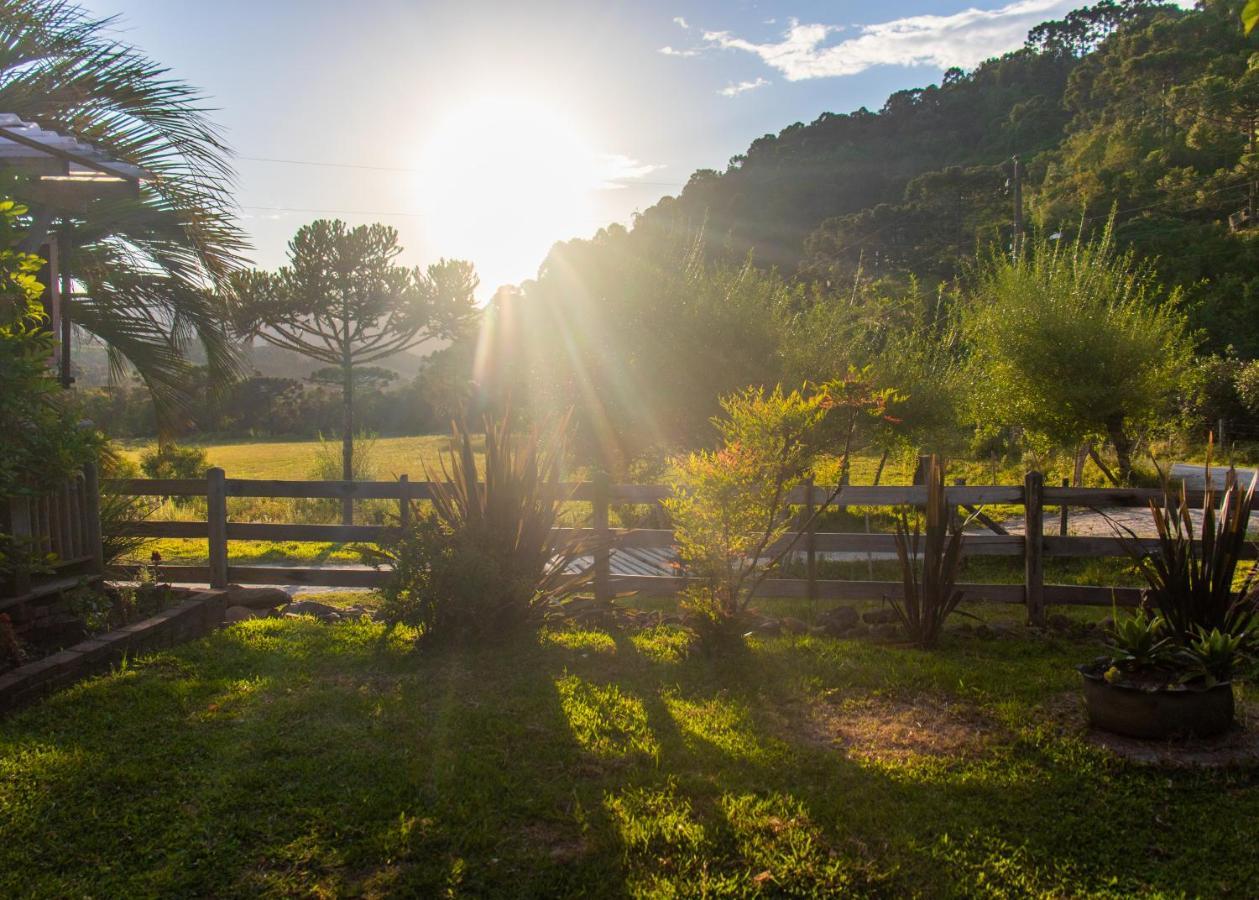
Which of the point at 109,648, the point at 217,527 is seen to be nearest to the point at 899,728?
the point at 109,648

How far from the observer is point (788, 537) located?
6.70 m

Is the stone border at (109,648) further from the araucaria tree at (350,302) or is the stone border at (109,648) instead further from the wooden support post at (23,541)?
the araucaria tree at (350,302)

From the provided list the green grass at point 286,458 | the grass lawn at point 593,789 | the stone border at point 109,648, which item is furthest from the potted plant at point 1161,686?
the green grass at point 286,458

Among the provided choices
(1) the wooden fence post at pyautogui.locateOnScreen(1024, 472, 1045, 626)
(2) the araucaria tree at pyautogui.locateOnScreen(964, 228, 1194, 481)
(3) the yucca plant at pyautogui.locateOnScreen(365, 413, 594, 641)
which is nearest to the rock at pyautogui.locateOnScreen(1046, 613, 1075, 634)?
(1) the wooden fence post at pyautogui.locateOnScreen(1024, 472, 1045, 626)

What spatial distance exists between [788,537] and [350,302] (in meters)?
14.9

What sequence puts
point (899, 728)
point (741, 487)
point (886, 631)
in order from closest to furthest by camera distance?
point (899, 728) < point (741, 487) < point (886, 631)

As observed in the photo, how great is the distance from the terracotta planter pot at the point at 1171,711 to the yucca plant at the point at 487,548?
11.6 feet

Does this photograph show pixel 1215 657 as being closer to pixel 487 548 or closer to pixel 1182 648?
pixel 1182 648

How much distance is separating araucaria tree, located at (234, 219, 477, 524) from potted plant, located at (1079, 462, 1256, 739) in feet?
52.9

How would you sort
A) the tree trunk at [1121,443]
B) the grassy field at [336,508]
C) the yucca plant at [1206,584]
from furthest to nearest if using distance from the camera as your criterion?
the tree trunk at [1121,443]
the grassy field at [336,508]
the yucca plant at [1206,584]

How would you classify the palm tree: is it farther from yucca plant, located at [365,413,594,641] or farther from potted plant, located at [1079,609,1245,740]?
potted plant, located at [1079,609,1245,740]

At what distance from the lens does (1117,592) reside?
20.6 feet

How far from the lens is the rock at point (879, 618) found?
21.0 feet

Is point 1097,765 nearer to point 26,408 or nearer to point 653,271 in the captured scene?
point 26,408
